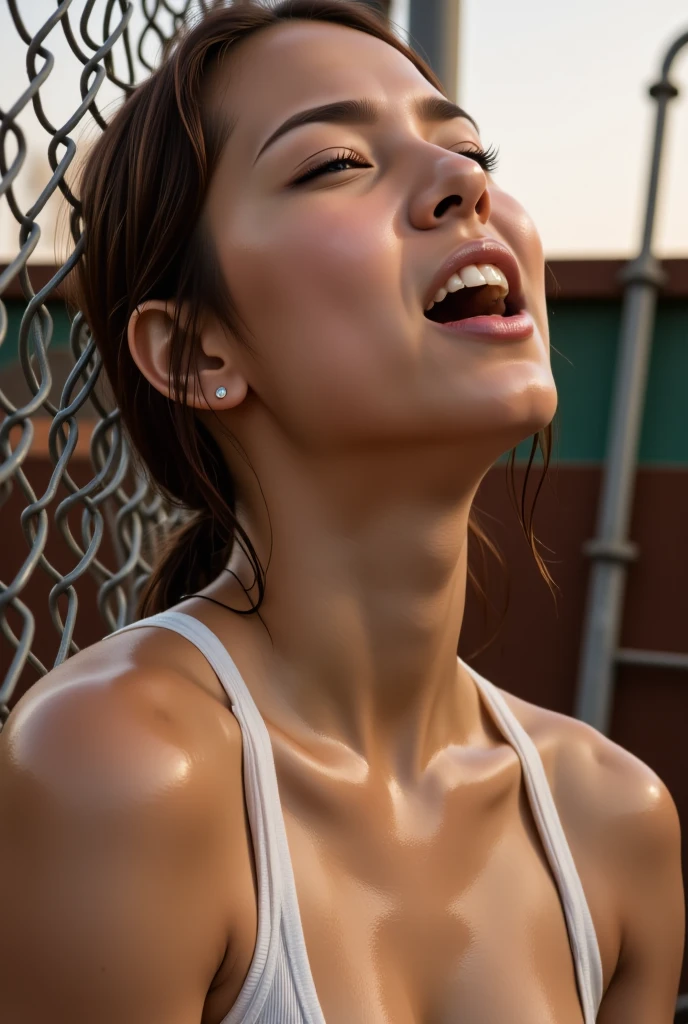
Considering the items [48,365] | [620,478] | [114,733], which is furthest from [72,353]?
[620,478]

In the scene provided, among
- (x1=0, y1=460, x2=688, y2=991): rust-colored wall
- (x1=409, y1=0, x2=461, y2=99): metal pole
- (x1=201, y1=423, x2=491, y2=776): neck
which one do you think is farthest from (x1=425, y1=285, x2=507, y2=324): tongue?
(x1=0, y1=460, x2=688, y2=991): rust-colored wall

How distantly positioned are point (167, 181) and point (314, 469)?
1.06 ft

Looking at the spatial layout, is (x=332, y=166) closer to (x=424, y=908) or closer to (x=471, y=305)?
(x=471, y=305)

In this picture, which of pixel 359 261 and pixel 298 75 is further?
pixel 298 75

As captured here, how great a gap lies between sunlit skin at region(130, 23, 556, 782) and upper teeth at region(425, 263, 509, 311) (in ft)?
0.06

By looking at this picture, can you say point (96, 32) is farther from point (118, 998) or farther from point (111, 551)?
point (111, 551)

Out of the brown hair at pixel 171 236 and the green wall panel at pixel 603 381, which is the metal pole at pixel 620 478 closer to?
the green wall panel at pixel 603 381

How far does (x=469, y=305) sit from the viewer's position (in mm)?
1007

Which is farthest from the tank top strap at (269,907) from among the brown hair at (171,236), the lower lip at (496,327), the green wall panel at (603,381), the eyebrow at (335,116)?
the green wall panel at (603,381)

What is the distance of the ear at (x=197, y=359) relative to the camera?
1010mm

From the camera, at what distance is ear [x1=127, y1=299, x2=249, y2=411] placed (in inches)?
39.8

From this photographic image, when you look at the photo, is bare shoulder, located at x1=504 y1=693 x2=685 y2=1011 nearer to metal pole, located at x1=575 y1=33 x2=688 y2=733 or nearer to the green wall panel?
metal pole, located at x1=575 y1=33 x2=688 y2=733

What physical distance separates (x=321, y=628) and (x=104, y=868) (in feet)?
1.12

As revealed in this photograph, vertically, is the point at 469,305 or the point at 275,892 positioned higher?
the point at 469,305
